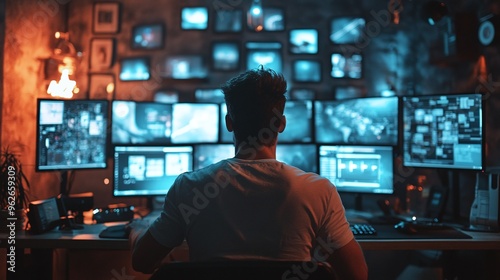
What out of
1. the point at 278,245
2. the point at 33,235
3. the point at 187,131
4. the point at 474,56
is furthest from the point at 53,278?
the point at 474,56

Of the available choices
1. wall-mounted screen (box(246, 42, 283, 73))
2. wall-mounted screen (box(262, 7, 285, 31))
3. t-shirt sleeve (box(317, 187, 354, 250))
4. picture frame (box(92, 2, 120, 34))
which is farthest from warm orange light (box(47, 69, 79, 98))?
t-shirt sleeve (box(317, 187, 354, 250))

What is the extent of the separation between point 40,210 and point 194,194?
4.64ft

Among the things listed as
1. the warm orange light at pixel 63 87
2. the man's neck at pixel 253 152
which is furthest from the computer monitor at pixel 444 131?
the warm orange light at pixel 63 87

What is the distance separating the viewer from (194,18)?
3.52 metres

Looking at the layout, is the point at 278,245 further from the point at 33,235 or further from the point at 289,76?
the point at 289,76

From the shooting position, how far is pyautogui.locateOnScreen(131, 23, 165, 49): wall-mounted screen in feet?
11.5

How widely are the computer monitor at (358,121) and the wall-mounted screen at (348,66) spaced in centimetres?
45

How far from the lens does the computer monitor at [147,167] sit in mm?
2846

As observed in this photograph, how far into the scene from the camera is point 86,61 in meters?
3.52

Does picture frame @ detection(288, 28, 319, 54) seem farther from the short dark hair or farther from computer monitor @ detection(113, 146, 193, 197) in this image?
the short dark hair

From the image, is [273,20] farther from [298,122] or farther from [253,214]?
[253,214]

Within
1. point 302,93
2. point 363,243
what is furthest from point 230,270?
point 302,93

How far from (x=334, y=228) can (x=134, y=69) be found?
260cm

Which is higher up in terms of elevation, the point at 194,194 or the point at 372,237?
the point at 194,194
